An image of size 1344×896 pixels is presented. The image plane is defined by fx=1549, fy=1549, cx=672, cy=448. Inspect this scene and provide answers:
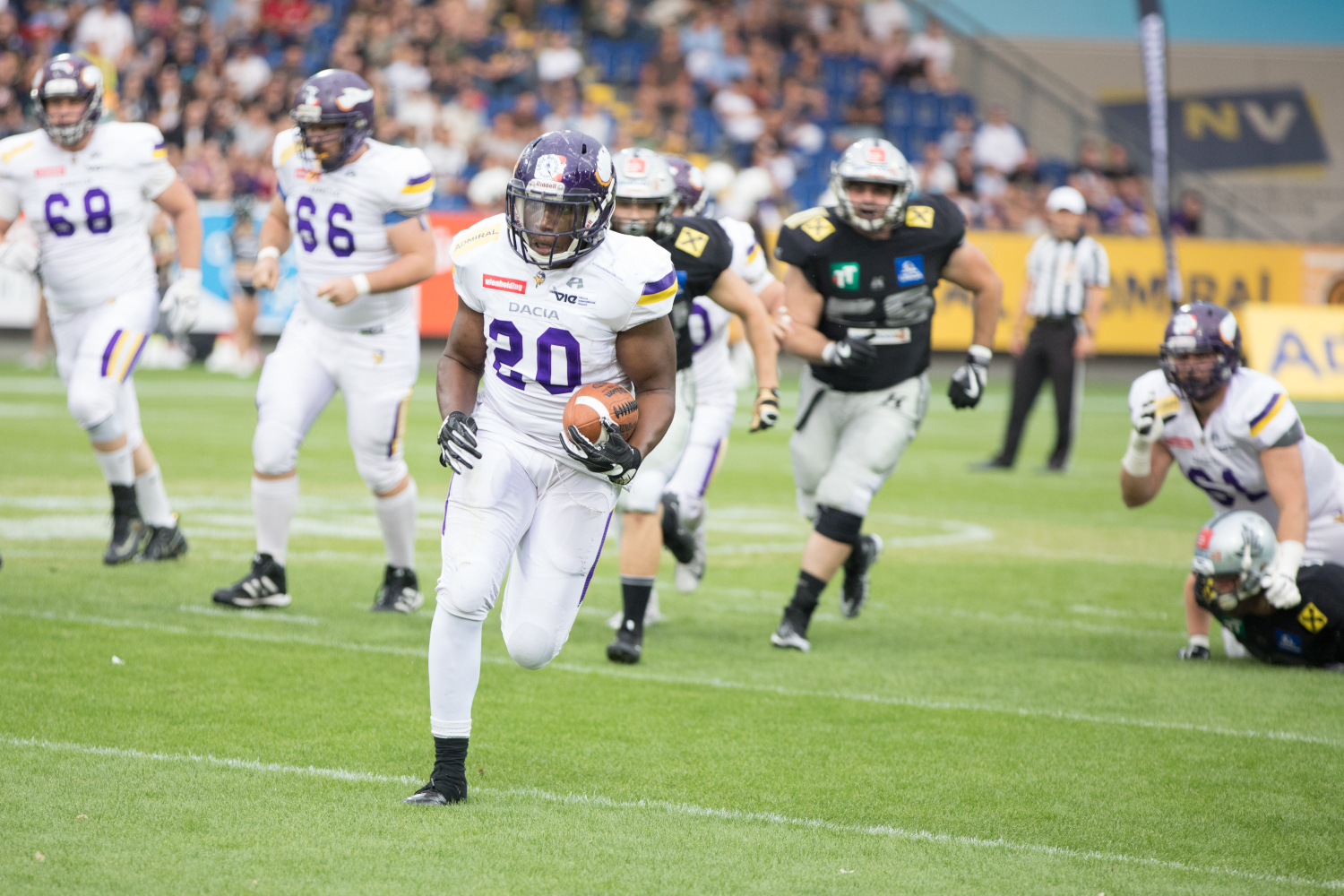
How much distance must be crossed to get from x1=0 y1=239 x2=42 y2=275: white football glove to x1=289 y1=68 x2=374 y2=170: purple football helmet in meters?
1.55

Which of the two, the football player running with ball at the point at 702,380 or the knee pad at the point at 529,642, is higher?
the football player running with ball at the point at 702,380

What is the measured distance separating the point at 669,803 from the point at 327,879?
3.31 feet

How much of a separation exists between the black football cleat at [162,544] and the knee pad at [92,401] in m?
0.63

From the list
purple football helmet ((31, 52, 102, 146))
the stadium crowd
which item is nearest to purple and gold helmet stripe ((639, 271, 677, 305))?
purple football helmet ((31, 52, 102, 146))

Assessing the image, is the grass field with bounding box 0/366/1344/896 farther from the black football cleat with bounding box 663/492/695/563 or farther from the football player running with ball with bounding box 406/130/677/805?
the football player running with ball with bounding box 406/130/677/805

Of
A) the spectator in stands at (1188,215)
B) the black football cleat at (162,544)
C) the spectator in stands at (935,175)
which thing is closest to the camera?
the black football cleat at (162,544)

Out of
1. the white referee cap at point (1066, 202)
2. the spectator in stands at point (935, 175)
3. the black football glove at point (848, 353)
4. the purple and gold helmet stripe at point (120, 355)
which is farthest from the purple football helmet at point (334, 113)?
the spectator in stands at point (935, 175)

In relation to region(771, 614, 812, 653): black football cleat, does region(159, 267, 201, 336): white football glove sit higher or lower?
higher

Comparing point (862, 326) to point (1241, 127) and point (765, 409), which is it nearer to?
point (765, 409)

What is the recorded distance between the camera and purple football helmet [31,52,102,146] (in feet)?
22.1

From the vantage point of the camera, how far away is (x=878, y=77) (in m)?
22.9

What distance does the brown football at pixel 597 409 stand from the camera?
153 inches

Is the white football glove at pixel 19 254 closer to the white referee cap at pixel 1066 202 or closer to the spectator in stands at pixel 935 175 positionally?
the white referee cap at pixel 1066 202

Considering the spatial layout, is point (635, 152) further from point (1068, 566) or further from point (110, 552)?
point (1068, 566)
